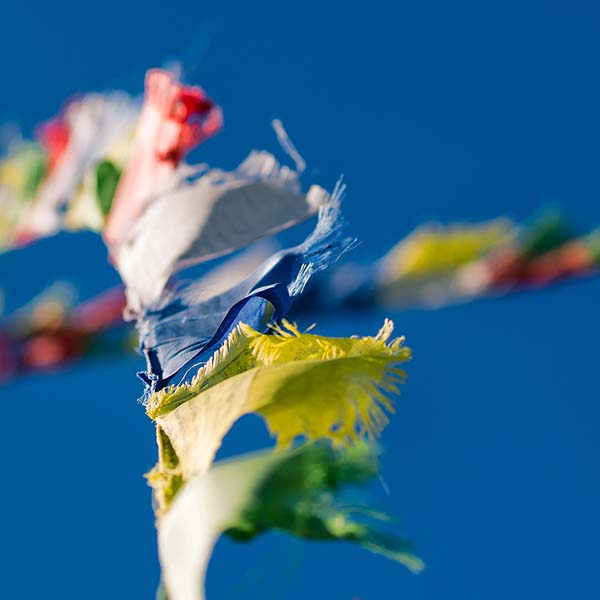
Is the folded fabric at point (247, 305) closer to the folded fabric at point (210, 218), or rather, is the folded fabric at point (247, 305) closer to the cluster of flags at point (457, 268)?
the folded fabric at point (210, 218)

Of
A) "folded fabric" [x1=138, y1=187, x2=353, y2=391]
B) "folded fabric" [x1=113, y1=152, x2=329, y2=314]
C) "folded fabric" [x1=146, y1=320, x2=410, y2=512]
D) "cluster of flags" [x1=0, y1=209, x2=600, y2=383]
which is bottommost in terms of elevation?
"folded fabric" [x1=146, y1=320, x2=410, y2=512]

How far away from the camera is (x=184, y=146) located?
1.28 m

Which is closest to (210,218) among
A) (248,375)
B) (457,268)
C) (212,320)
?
(212,320)

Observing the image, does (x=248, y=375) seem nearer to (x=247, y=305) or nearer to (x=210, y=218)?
(x=247, y=305)

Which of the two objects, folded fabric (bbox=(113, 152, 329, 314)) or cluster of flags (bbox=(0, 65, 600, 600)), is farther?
folded fabric (bbox=(113, 152, 329, 314))

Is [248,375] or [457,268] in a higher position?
[457,268]

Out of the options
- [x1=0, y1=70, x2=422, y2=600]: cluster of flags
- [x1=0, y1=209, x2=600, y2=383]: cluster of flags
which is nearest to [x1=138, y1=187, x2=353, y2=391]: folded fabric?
[x1=0, y1=70, x2=422, y2=600]: cluster of flags

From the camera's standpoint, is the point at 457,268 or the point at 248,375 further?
the point at 457,268

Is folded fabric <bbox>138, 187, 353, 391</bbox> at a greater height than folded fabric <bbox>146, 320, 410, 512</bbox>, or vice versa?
folded fabric <bbox>138, 187, 353, 391</bbox>

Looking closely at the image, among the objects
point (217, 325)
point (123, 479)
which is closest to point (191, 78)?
point (217, 325)

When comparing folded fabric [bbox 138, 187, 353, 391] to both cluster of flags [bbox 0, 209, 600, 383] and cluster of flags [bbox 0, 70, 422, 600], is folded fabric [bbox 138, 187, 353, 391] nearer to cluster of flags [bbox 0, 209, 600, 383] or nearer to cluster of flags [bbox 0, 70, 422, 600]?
cluster of flags [bbox 0, 70, 422, 600]

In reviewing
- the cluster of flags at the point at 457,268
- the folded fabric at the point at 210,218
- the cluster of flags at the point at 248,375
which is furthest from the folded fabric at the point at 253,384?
the cluster of flags at the point at 457,268

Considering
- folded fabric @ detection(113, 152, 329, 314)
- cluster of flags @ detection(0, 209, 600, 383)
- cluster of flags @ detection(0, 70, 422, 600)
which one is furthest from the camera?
cluster of flags @ detection(0, 209, 600, 383)

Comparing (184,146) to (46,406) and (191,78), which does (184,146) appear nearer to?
(191,78)
